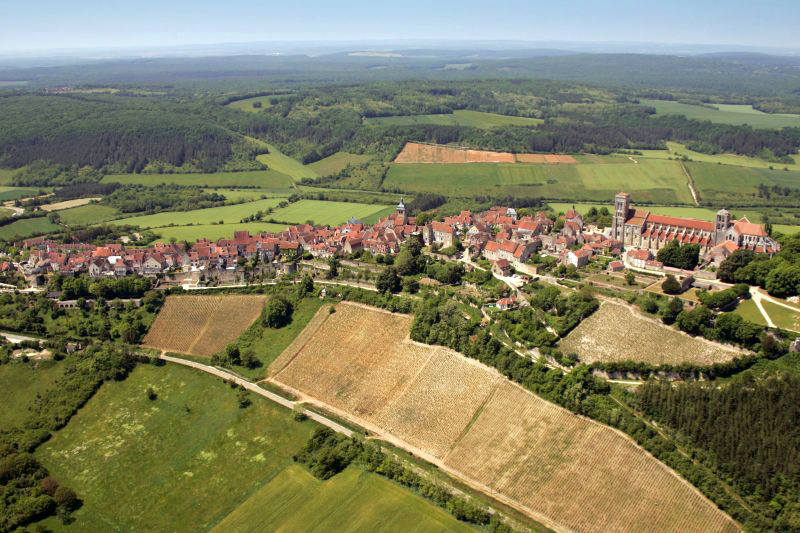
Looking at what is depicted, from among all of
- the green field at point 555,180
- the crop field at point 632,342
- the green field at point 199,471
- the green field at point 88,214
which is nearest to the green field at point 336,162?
the green field at point 555,180

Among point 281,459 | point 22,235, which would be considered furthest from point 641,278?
point 22,235

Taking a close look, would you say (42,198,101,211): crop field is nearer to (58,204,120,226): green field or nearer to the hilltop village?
(58,204,120,226): green field

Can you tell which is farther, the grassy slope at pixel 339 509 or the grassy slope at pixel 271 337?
the grassy slope at pixel 271 337

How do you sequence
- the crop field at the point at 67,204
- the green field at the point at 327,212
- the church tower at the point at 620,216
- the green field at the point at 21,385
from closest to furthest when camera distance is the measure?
the green field at the point at 21,385, the church tower at the point at 620,216, the green field at the point at 327,212, the crop field at the point at 67,204

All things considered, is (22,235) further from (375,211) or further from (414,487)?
(414,487)

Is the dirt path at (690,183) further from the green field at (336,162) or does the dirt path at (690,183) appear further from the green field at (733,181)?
the green field at (336,162)

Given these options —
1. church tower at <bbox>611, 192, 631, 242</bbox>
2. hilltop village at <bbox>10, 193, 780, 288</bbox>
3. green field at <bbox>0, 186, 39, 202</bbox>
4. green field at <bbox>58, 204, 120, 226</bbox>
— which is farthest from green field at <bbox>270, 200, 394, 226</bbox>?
green field at <bbox>0, 186, 39, 202</bbox>
